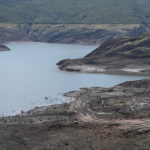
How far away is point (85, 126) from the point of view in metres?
25.2

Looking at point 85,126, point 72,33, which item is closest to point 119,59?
point 85,126

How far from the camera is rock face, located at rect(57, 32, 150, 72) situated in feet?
227

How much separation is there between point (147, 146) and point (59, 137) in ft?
22.1

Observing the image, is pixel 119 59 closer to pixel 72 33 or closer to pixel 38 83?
pixel 38 83

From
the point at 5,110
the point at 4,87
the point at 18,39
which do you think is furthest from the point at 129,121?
the point at 18,39

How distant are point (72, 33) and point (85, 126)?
154 metres

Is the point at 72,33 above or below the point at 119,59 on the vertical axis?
above

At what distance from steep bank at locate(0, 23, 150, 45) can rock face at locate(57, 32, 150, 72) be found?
257 ft

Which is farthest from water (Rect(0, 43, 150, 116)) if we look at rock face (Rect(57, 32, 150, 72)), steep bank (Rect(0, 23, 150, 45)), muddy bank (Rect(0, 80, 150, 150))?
steep bank (Rect(0, 23, 150, 45))

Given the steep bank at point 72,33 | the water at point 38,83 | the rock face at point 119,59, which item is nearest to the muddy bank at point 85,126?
the water at point 38,83

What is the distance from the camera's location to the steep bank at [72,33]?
166 metres

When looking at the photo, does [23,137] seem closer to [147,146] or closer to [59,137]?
[59,137]

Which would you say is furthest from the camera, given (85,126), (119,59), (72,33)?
(72,33)

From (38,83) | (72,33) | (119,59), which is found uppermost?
(72,33)
